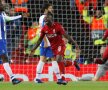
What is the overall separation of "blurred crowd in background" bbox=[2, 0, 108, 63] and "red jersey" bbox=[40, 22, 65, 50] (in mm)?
4078

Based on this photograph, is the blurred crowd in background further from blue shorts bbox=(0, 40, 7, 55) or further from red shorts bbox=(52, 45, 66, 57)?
blue shorts bbox=(0, 40, 7, 55)

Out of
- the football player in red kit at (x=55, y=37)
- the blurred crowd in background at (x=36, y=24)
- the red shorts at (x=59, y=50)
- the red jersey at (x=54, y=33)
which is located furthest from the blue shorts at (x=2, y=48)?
the blurred crowd in background at (x=36, y=24)

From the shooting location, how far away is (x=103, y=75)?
16188mm

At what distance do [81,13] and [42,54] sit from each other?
3.75 meters

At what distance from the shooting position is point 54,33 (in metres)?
14.2

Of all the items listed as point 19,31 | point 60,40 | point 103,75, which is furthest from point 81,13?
point 60,40

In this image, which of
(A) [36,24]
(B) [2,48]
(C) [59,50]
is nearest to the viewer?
(B) [2,48]

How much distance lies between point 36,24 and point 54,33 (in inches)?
172

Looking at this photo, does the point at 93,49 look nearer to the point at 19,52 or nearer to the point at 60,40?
the point at 19,52

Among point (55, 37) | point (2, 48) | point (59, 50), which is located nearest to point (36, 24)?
point (55, 37)

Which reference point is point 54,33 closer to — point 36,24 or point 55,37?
point 55,37

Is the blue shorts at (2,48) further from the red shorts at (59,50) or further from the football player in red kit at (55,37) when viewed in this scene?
the red shorts at (59,50)

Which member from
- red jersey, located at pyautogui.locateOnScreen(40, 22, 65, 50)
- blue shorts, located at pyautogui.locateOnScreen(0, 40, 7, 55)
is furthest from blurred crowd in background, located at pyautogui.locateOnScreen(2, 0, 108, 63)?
blue shorts, located at pyautogui.locateOnScreen(0, 40, 7, 55)

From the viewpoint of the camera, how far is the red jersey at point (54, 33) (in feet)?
46.3
